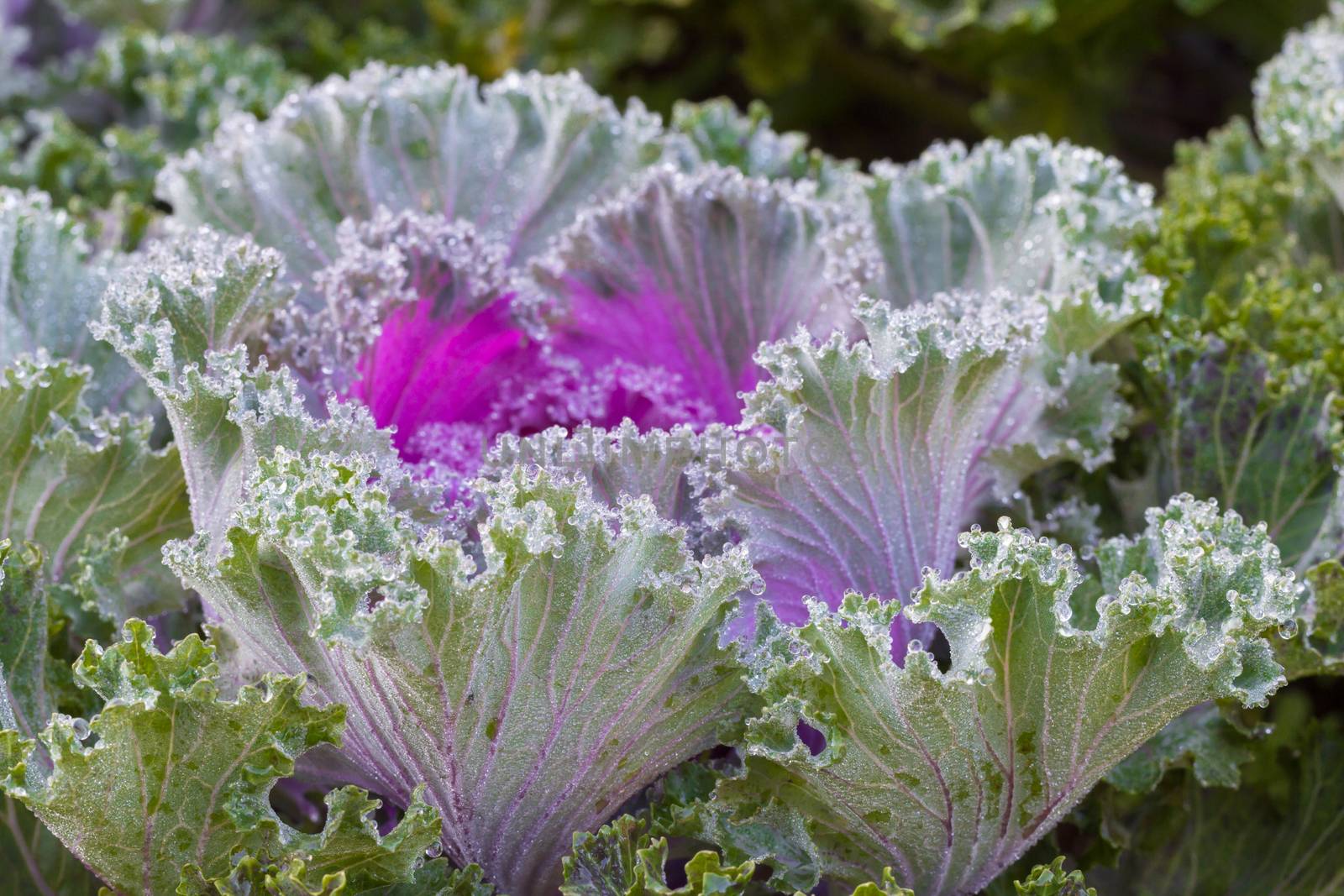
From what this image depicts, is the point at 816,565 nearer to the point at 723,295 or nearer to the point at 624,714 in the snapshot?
the point at 624,714

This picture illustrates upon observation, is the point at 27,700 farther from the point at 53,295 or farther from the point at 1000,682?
the point at 1000,682

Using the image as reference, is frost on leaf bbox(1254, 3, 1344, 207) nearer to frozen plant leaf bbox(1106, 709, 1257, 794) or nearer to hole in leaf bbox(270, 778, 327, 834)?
frozen plant leaf bbox(1106, 709, 1257, 794)

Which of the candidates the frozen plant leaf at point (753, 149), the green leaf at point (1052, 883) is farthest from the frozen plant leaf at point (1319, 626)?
the frozen plant leaf at point (753, 149)

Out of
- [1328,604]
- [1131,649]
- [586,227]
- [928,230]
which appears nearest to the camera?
[1131,649]

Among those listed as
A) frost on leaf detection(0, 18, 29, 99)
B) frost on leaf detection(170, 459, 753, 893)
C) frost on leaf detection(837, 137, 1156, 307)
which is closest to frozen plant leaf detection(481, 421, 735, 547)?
frost on leaf detection(170, 459, 753, 893)

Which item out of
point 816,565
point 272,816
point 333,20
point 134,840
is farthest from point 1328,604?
point 333,20

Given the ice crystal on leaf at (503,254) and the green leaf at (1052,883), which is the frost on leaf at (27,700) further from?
the green leaf at (1052,883)
